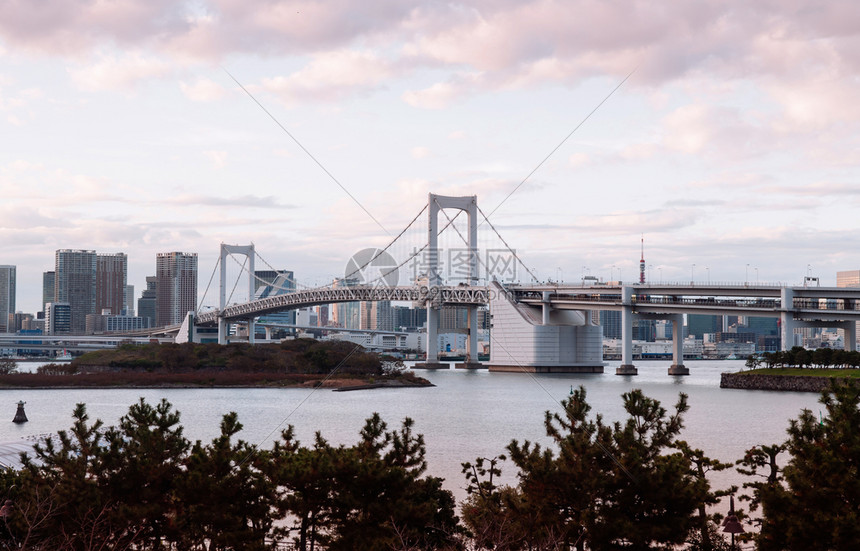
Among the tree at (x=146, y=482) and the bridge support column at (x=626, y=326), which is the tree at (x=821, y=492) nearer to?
the tree at (x=146, y=482)

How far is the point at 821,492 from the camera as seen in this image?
7691mm

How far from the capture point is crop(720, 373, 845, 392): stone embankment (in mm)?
34844

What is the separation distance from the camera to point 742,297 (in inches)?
1735

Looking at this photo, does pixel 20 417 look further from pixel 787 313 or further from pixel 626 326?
pixel 626 326

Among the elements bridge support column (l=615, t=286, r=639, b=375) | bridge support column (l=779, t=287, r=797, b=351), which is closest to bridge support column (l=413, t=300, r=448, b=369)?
bridge support column (l=615, t=286, r=639, b=375)

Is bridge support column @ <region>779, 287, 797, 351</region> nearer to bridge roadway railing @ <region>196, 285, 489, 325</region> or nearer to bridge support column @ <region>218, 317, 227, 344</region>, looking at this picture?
bridge roadway railing @ <region>196, 285, 489, 325</region>

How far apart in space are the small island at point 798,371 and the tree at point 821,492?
91.1 feet

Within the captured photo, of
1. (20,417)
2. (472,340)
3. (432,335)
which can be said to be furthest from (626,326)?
(20,417)

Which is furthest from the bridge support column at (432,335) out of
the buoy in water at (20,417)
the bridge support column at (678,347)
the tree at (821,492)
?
the tree at (821,492)

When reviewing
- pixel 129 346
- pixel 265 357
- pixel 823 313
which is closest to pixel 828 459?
pixel 823 313

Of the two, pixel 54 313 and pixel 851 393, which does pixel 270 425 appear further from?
pixel 54 313

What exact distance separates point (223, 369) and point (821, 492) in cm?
3984

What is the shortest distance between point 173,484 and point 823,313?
1394 inches

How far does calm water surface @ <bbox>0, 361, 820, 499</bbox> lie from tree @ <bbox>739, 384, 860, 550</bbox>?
5421 mm
